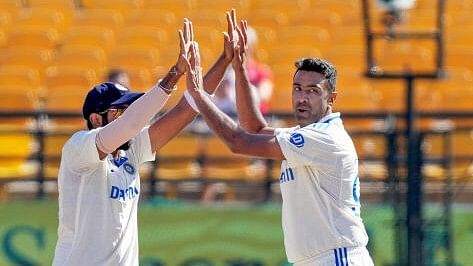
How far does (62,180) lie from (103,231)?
0.32m

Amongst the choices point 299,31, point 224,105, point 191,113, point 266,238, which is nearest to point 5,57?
point 299,31

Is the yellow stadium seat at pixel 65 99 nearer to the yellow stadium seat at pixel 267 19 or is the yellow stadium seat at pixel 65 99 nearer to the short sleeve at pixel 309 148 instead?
the yellow stadium seat at pixel 267 19

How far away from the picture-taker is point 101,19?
15297mm

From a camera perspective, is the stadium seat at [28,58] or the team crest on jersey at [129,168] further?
the stadium seat at [28,58]

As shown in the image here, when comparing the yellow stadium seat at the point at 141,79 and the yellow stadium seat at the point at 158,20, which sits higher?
the yellow stadium seat at the point at 158,20

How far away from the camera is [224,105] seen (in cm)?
1077

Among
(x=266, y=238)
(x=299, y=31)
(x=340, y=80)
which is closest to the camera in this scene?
(x=266, y=238)

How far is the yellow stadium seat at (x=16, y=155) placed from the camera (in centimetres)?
1009

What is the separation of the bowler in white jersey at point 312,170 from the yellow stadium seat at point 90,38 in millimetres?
8768

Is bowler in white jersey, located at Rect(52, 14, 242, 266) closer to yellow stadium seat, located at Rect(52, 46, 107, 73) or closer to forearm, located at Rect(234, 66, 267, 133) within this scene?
forearm, located at Rect(234, 66, 267, 133)

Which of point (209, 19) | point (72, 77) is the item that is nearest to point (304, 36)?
point (209, 19)

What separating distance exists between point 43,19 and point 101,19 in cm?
74

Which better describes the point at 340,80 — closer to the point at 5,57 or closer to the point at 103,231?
the point at 5,57

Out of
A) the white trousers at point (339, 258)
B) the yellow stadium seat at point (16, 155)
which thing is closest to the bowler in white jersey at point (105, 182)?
the white trousers at point (339, 258)
